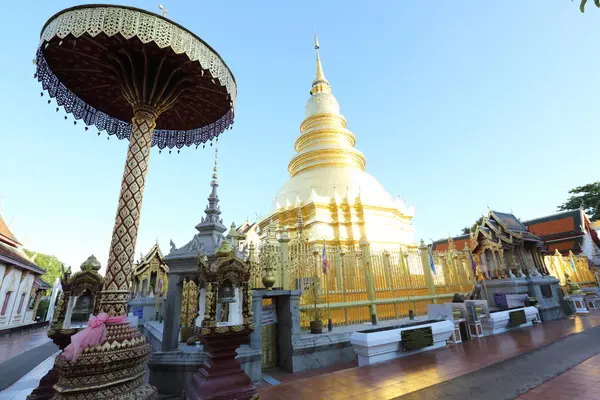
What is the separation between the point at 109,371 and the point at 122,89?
13.2 feet

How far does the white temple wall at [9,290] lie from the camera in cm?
1455

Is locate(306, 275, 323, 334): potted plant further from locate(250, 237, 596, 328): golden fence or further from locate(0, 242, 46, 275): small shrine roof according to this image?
locate(0, 242, 46, 275): small shrine roof

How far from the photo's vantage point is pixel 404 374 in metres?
4.68

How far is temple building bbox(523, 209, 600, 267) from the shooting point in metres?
19.6

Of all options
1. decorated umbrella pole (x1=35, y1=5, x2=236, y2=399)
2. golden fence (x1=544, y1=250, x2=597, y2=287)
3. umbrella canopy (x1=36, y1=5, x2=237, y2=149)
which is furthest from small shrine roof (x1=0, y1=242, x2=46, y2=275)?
golden fence (x1=544, y1=250, x2=597, y2=287)

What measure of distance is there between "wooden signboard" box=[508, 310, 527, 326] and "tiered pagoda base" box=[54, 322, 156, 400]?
9708 mm

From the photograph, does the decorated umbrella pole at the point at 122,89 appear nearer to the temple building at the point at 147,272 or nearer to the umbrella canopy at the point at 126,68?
the umbrella canopy at the point at 126,68

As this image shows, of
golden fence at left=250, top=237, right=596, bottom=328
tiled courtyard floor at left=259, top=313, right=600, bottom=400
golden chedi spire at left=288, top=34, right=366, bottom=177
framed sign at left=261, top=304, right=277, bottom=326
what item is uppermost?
golden chedi spire at left=288, top=34, right=366, bottom=177

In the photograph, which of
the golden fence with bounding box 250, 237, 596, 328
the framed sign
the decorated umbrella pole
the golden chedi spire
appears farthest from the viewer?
the golden chedi spire

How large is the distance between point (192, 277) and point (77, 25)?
4.22 metres

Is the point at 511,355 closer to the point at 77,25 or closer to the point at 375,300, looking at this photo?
the point at 375,300

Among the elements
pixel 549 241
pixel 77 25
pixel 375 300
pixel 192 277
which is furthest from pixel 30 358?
pixel 549 241

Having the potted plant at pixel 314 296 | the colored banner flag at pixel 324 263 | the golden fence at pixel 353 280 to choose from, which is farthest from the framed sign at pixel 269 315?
the colored banner flag at pixel 324 263

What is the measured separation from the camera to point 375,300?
26.8 feet
